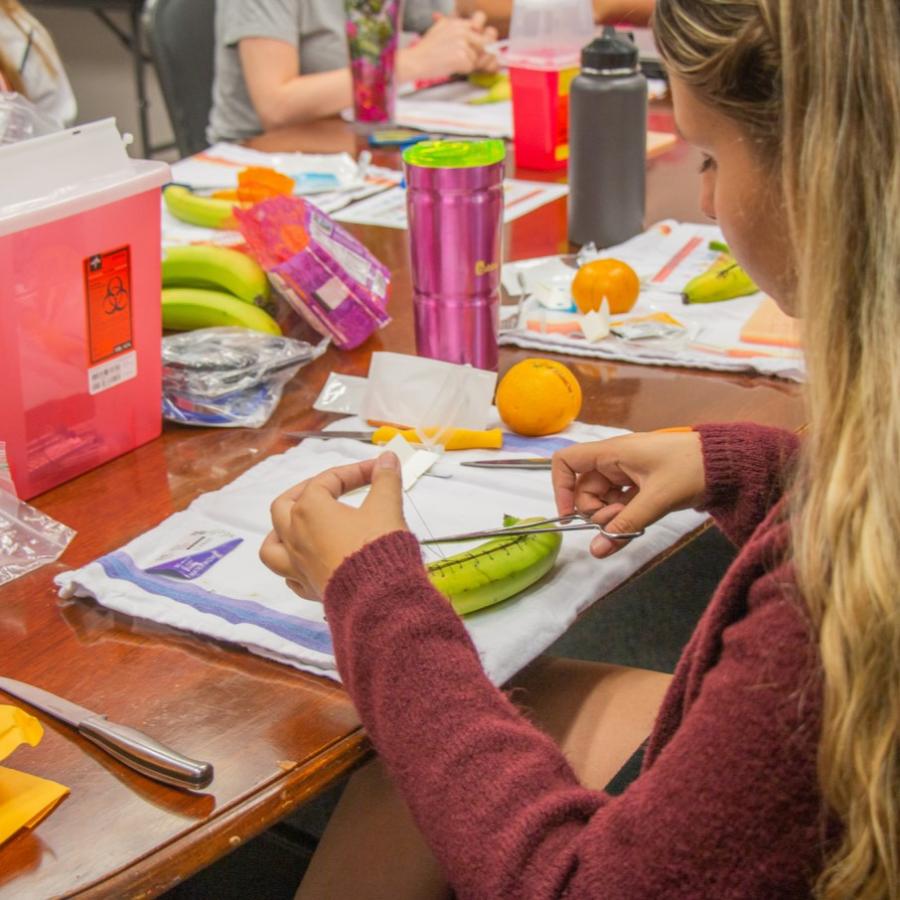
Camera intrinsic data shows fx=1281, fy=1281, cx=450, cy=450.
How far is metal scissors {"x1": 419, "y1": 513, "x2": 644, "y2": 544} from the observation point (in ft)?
3.02

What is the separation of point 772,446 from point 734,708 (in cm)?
39

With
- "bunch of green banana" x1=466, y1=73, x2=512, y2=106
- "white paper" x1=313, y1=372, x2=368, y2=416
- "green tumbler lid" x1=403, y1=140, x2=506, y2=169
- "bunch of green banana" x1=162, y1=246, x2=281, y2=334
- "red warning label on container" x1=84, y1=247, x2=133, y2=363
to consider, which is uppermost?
"green tumbler lid" x1=403, y1=140, x2=506, y2=169

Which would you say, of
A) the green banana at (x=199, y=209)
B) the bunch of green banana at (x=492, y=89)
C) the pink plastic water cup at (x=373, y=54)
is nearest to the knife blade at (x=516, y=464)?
the green banana at (x=199, y=209)

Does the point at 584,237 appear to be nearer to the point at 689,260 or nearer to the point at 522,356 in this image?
the point at 689,260

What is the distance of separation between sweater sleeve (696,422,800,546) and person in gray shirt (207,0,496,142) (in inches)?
61.3

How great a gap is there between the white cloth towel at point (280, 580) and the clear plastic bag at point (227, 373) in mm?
106

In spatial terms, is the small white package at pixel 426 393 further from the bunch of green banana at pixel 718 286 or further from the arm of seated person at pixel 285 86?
the arm of seated person at pixel 285 86

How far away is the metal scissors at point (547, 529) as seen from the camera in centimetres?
92

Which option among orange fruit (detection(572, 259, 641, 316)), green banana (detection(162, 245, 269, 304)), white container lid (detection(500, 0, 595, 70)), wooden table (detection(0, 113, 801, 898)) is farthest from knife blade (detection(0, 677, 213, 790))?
white container lid (detection(500, 0, 595, 70))

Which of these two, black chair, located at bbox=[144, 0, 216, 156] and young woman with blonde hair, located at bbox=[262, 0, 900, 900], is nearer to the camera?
young woman with blonde hair, located at bbox=[262, 0, 900, 900]

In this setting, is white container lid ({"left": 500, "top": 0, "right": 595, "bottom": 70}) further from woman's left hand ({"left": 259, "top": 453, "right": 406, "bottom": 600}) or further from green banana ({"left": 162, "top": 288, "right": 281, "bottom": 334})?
woman's left hand ({"left": 259, "top": 453, "right": 406, "bottom": 600})

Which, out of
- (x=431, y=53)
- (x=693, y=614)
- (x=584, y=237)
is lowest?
(x=693, y=614)

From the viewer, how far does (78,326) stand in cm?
103

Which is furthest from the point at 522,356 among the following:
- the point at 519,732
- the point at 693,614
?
the point at 693,614
